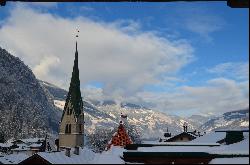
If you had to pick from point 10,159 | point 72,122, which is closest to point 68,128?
point 72,122

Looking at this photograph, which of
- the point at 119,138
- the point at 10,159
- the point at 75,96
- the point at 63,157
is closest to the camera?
the point at 119,138

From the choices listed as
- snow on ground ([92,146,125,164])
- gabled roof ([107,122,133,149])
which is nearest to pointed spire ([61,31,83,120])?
gabled roof ([107,122,133,149])

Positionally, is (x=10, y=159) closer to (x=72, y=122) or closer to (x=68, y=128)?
(x=68, y=128)

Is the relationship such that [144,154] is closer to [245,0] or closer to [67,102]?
[245,0]

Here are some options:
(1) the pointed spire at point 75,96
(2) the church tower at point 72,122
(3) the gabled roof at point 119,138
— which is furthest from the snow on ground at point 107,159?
(1) the pointed spire at point 75,96

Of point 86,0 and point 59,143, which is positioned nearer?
point 86,0

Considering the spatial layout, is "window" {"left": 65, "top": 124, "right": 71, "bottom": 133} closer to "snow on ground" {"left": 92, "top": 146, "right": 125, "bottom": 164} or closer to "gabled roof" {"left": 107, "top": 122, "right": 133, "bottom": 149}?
"gabled roof" {"left": 107, "top": 122, "right": 133, "bottom": 149}

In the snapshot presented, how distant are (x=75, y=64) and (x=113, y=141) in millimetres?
80791

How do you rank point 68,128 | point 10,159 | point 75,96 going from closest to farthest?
1. point 10,159
2. point 68,128
3. point 75,96

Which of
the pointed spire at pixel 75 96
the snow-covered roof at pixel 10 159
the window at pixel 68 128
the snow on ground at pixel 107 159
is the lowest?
the snow-covered roof at pixel 10 159

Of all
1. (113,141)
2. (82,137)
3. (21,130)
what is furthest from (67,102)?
(21,130)

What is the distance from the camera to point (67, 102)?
105750 mm

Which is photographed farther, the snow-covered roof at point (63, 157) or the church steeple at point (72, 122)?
the church steeple at point (72, 122)

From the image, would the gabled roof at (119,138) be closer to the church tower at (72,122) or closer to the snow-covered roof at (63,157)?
the snow-covered roof at (63,157)
